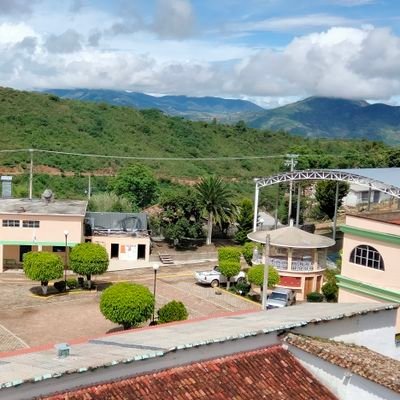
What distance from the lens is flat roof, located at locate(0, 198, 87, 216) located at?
120ft

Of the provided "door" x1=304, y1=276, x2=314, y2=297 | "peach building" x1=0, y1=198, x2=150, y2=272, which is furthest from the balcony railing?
"peach building" x1=0, y1=198, x2=150, y2=272

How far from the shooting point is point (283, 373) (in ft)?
37.7

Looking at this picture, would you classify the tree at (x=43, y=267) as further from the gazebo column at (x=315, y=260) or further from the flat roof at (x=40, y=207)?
the gazebo column at (x=315, y=260)

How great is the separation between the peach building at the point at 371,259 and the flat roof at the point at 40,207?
738 inches

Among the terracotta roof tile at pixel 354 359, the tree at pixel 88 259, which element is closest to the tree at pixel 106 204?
the tree at pixel 88 259

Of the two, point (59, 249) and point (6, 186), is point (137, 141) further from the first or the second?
point (59, 249)

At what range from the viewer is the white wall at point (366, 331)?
1302 cm

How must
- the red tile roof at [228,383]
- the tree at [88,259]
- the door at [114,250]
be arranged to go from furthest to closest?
Answer: 1. the door at [114,250]
2. the tree at [88,259]
3. the red tile roof at [228,383]

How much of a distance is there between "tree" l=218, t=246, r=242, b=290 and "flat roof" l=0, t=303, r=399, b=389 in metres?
18.0

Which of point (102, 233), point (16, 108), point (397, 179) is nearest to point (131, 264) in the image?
point (102, 233)

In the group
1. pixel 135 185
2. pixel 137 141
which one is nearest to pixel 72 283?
pixel 135 185

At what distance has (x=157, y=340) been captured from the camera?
11477 mm

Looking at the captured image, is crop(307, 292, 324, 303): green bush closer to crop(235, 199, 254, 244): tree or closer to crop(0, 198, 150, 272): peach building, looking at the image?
crop(0, 198, 150, 272): peach building

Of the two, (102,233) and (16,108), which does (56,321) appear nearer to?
(102,233)
